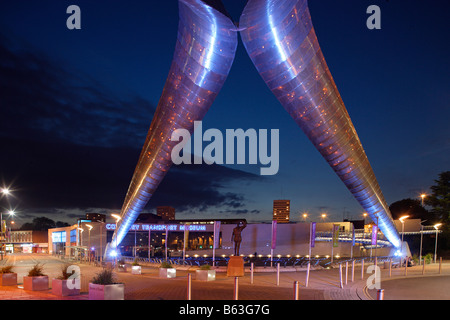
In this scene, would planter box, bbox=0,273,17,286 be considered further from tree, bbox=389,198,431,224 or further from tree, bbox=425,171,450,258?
tree, bbox=389,198,431,224

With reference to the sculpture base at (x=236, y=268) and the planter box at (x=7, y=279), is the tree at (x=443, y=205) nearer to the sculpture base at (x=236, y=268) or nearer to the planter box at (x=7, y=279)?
the sculpture base at (x=236, y=268)

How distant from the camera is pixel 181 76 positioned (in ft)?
88.7

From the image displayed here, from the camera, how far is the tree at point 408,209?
96.2 m

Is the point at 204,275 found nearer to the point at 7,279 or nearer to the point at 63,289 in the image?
the point at 63,289

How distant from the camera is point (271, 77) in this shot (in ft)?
80.7

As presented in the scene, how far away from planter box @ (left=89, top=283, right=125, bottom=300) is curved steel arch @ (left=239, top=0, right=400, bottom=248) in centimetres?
1467

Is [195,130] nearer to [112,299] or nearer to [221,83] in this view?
[221,83]

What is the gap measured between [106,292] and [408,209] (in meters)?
101

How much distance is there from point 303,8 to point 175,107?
10545 millimetres

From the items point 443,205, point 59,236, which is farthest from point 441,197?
point 59,236

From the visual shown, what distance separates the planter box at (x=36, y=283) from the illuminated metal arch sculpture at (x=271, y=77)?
14.4 metres

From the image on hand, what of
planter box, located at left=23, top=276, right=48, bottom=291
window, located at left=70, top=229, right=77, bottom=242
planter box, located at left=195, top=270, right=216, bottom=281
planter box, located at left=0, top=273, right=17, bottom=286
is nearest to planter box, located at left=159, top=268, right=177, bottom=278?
planter box, located at left=195, top=270, right=216, bottom=281

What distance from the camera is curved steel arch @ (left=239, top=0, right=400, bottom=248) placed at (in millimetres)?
22078
